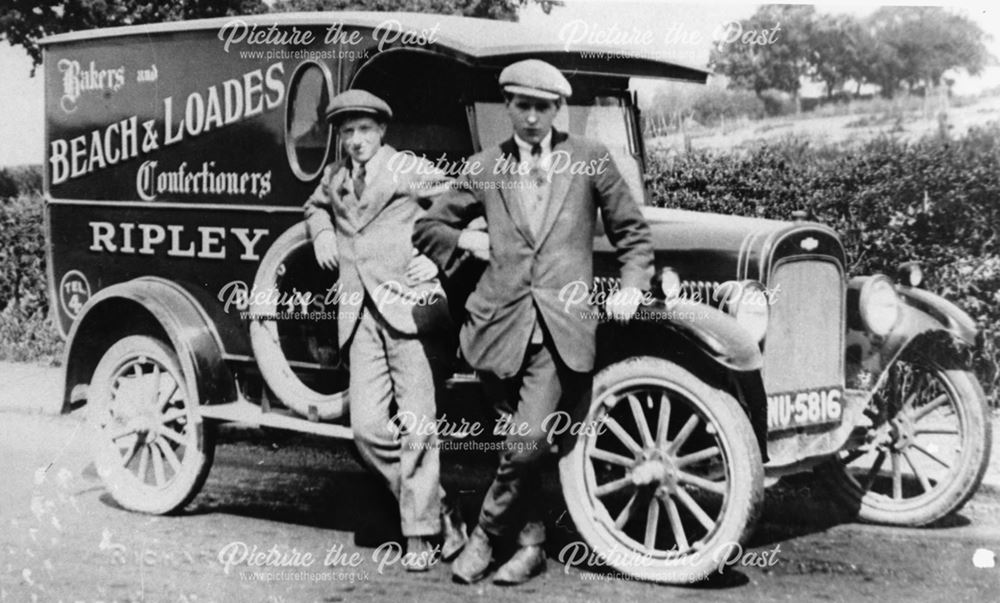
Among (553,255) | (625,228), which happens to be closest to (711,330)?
(625,228)

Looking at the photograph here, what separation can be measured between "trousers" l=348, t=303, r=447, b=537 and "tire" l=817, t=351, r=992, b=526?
179cm

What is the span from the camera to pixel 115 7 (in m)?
5.08

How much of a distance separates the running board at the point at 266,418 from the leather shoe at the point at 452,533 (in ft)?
1.60

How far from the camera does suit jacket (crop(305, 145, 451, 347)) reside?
3998mm

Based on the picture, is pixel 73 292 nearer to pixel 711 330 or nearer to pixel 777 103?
pixel 711 330

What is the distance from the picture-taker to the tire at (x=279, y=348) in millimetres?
4285

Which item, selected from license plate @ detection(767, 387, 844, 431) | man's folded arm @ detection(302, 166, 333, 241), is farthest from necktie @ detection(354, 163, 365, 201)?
license plate @ detection(767, 387, 844, 431)

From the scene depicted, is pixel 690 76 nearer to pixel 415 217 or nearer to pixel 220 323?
pixel 415 217

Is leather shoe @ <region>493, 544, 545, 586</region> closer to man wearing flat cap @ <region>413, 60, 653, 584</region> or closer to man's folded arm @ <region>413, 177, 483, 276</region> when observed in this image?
man wearing flat cap @ <region>413, 60, 653, 584</region>

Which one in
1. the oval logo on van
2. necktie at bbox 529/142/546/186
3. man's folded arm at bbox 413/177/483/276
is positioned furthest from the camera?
the oval logo on van

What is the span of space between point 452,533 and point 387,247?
114 centimetres

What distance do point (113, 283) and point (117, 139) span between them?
669 millimetres

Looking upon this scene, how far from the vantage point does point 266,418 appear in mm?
4434

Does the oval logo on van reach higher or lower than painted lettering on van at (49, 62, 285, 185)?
lower
